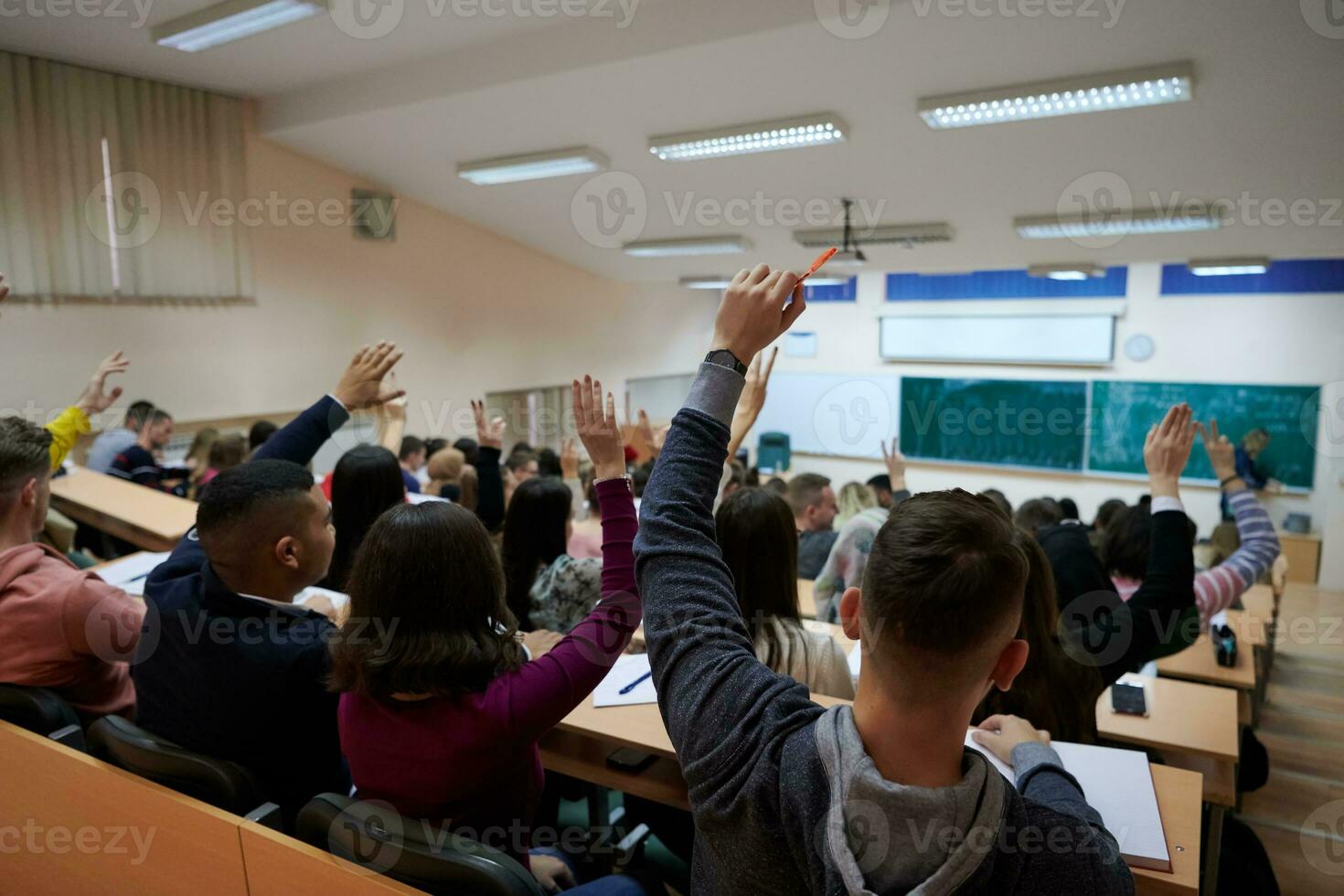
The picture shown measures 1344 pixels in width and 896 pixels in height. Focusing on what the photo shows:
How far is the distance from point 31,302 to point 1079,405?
943cm

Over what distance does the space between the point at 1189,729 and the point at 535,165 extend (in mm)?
4886

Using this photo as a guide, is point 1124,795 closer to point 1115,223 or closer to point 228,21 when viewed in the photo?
point 228,21

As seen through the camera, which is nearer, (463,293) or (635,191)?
(635,191)

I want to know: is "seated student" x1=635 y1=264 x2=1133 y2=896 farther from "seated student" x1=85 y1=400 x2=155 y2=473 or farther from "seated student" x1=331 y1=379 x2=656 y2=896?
"seated student" x1=85 y1=400 x2=155 y2=473

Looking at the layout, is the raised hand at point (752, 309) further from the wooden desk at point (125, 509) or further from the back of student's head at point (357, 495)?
the wooden desk at point (125, 509)

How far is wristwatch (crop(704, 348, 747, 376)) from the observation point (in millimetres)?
933

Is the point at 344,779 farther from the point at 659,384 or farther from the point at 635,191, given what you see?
the point at 659,384

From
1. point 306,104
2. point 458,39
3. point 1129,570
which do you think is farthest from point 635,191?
point 1129,570

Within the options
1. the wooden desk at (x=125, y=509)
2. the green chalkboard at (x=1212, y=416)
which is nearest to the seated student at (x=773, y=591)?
the wooden desk at (x=125, y=509)

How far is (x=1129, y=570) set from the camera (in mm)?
2734

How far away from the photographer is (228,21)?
3.79 meters

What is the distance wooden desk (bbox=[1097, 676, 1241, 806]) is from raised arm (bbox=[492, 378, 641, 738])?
1531 mm

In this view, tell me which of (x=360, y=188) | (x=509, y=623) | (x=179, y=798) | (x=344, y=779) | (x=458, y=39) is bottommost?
(x=344, y=779)

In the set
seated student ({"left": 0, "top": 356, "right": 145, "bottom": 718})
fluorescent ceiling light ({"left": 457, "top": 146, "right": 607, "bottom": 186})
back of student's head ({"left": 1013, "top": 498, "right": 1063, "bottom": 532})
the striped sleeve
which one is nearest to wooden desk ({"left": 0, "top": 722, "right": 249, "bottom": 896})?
seated student ({"left": 0, "top": 356, "right": 145, "bottom": 718})
